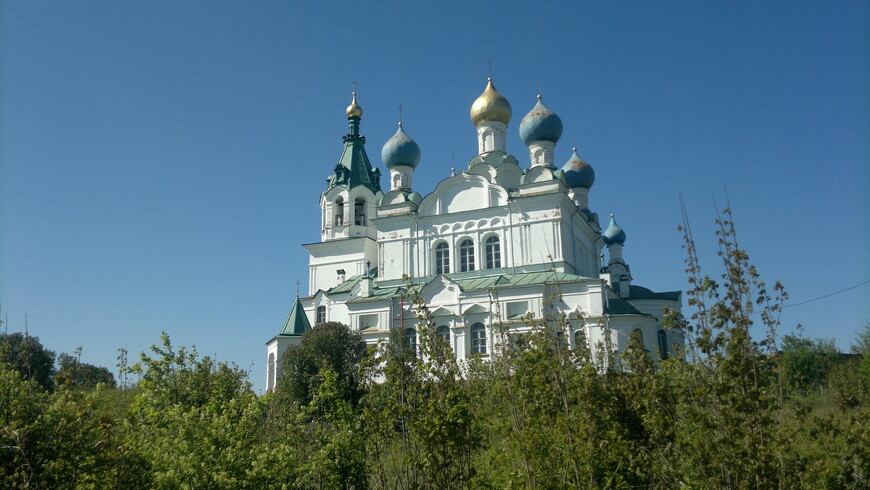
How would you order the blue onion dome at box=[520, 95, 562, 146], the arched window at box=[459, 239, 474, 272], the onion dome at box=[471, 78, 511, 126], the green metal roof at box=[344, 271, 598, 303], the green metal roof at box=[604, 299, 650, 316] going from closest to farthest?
1. the green metal roof at box=[604, 299, 650, 316]
2. the green metal roof at box=[344, 271, 598, 303]
3. the arched window at box=[459, 239, 474, 272]
4. the blue onion dome at box=[520, 95, 562, 146]
5. the onion dome at box=[471, 78, 511, 126]

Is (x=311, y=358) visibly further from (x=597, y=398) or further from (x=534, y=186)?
(x=597, y=398)

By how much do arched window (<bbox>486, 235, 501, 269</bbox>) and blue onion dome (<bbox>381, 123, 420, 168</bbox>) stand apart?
7.11 meters

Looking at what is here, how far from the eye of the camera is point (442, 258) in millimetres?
27000

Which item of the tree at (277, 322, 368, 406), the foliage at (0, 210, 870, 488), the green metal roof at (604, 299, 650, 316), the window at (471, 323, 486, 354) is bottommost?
the foliage at (0, 210, 870, 488)

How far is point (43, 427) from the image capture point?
592cm

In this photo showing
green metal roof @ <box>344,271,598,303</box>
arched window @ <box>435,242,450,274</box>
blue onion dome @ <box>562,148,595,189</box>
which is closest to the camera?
green metal roof @ <box>344,271,598,303</box>

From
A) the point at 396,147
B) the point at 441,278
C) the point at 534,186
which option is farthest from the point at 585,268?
the point at 396,147

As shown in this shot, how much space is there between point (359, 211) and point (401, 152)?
3.49 m

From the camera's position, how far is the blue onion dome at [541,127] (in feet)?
96.3

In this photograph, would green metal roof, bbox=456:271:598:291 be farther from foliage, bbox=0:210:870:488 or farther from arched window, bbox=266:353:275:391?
foliage, bbox=0:210:870:488

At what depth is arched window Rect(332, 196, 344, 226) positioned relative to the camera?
31.4 metres

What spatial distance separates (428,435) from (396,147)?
87.7 feet

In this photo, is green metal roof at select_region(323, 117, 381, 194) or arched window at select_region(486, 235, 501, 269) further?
green metal roof at select_region(323, 117, 381, 194)

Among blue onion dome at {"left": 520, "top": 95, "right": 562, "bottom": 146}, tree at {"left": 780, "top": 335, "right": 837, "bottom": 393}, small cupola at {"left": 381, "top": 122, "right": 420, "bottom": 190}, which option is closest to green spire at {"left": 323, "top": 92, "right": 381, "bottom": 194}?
small cupola at {"left": 381, "top": 122, "right": 420, "bottom": 190}
